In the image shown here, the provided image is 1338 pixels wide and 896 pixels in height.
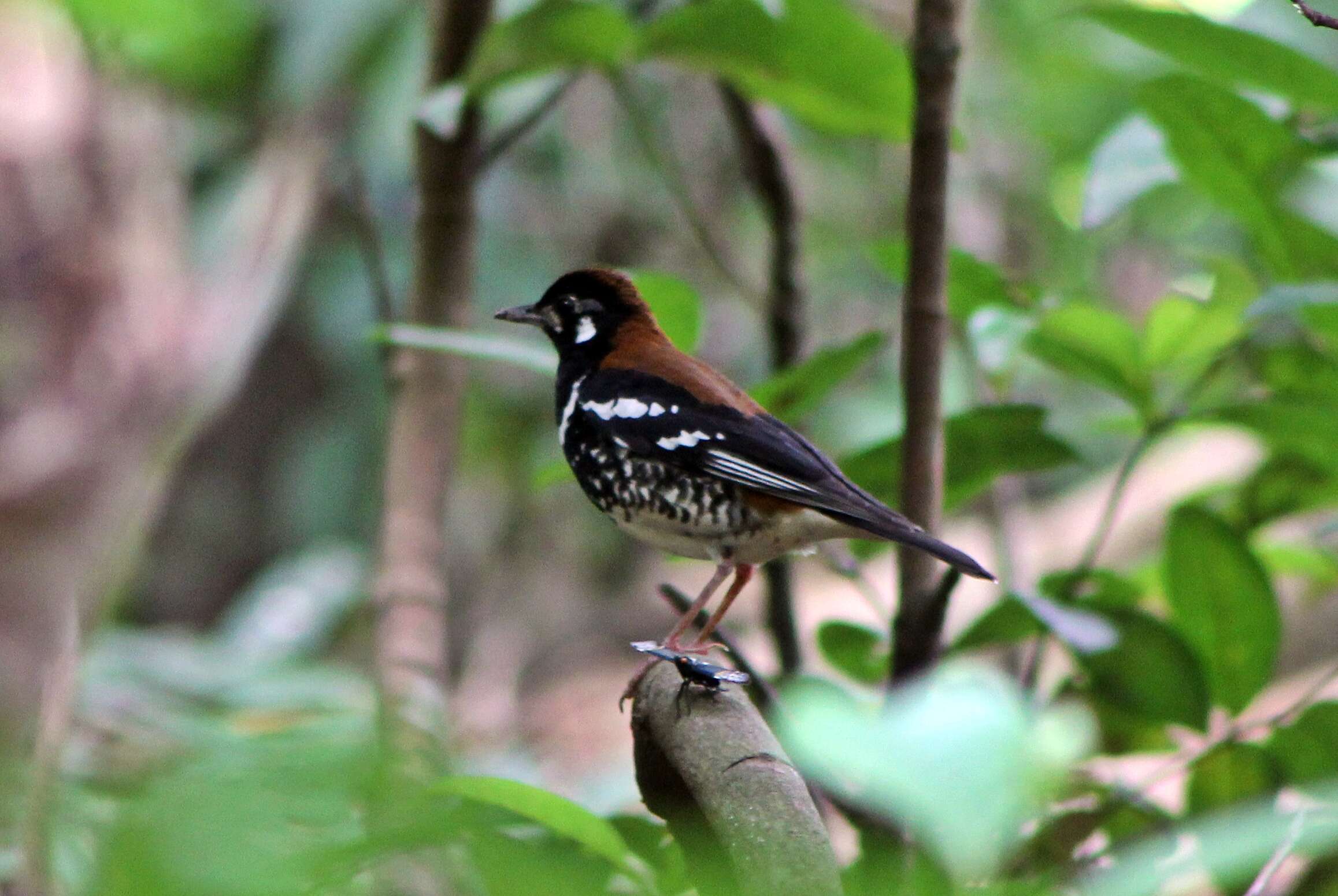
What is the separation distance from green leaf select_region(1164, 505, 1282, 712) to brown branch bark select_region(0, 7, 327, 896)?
4362 millimetres

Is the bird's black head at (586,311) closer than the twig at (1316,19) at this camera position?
No

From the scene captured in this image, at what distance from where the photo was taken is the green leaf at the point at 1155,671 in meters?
2.07

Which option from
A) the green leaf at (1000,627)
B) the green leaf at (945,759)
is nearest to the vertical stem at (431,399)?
the green leaf at (1000,627)

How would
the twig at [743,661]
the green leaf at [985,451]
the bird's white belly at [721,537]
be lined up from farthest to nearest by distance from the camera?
the bird's white belly at [721,537]
the green leaf at [985,451]
the twig at [743,661]

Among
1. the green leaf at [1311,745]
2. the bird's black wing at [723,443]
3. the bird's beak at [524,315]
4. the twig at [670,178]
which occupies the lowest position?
the green leaf at [1311,745]

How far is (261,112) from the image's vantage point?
5844mm

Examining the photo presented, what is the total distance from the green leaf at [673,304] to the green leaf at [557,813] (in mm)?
1157

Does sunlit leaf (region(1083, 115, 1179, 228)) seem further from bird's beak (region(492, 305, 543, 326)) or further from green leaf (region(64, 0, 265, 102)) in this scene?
green leaf (region(64, 0, 265, 102))

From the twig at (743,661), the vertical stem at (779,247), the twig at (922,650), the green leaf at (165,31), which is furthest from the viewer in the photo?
the vertical stem at (779,247)

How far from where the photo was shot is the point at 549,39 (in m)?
2.28

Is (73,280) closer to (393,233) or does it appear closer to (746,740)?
(393,233)

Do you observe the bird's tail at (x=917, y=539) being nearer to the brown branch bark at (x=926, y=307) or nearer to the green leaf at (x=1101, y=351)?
the brown branch bark at (x=926, y=307)

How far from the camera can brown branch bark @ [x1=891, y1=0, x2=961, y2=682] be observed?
1938mm

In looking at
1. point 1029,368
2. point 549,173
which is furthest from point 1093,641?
point 549,173
